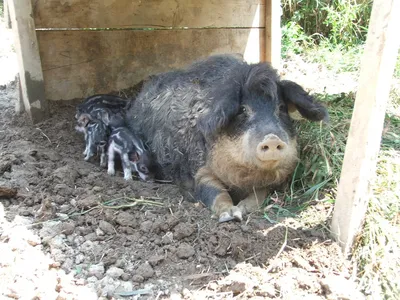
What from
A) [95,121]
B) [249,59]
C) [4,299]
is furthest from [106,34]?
[4,299]

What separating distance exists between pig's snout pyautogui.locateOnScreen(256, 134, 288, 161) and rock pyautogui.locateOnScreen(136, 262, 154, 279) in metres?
1.25

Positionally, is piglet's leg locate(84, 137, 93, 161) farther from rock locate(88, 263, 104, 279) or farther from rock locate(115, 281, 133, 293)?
rock locate(115, 281, 133, 293)

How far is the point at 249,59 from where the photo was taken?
677 centimetres

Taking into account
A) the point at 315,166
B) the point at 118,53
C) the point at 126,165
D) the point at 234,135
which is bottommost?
the point at 126,165

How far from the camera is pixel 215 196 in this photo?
13.7 ft

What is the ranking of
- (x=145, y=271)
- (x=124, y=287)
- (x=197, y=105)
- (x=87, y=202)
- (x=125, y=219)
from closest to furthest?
(x=124, y=287) → (x=145, y=271) → (x=125, y=219) → (x=87, y=202) → (x=197, y=105)

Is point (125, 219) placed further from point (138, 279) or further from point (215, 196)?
point (215, 196)

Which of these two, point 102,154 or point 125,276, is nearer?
point 125,276

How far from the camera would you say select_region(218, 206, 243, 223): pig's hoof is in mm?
3734

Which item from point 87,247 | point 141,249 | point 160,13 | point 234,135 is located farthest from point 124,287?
point 160,13

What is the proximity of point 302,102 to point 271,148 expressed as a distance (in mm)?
714

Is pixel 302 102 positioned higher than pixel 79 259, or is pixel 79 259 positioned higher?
pixel 302 102

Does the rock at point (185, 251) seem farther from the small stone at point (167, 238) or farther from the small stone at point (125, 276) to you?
the small stone at point (125, 276)

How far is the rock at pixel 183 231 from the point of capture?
3500 mm
